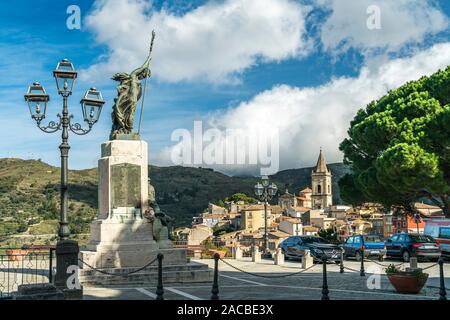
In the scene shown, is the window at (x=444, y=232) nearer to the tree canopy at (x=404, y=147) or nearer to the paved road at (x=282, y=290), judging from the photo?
the tree canopy at (x=404, y=147)

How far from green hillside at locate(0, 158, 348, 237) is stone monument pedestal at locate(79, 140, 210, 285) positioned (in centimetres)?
2389

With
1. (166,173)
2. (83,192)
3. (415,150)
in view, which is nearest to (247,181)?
(166,173)

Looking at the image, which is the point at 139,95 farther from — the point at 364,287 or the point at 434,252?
the point at 434,252

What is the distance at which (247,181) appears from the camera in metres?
187

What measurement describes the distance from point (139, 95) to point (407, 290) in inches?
425

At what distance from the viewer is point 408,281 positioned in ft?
42.5

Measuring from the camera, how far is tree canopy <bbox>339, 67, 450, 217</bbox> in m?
28.2

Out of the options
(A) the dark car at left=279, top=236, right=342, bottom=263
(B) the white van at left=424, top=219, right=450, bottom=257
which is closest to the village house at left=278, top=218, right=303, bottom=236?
(B) the white van at left=424, top=219, right=450, bottom=257

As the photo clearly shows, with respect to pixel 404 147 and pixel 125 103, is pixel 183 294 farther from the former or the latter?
pixel 404 147

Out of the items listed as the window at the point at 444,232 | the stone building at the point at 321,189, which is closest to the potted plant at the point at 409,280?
the window at the point at 444,232

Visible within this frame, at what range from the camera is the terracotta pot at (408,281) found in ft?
42.4

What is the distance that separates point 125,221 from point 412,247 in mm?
14421

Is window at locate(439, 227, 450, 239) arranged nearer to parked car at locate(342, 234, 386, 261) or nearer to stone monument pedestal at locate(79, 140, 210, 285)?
parked car at locate(342, 234, 386, 261)

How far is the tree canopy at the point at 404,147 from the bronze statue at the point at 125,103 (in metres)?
15.9
